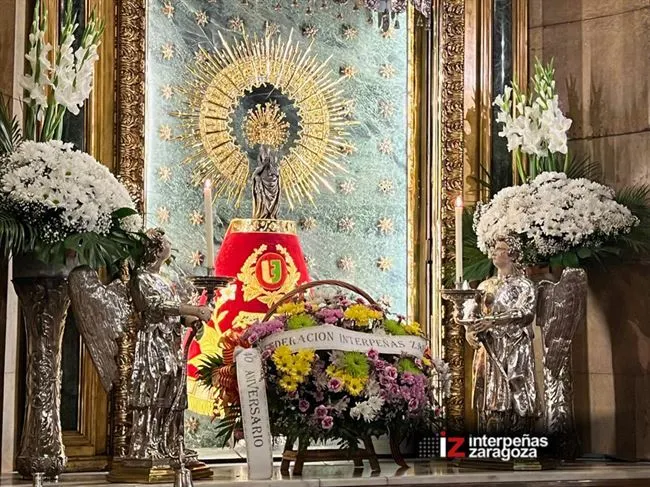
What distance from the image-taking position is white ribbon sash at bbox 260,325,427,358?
251 inches

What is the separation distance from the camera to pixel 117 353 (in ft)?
20.7

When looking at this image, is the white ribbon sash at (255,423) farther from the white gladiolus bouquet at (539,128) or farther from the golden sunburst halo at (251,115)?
the white gladiolus bouquet at (539,128)

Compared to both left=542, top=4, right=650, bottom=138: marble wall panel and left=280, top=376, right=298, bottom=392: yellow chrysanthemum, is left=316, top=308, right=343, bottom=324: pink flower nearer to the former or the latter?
left=280, top=376, right=298, bottom=392: yellow chrysanthemum

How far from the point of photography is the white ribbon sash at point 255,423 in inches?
244

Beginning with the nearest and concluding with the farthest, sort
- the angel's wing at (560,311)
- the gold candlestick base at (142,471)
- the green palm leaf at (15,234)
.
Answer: the green palm leaf at (15,234), the gold candlestick base at (142,471), the angel's wing at (560,311)

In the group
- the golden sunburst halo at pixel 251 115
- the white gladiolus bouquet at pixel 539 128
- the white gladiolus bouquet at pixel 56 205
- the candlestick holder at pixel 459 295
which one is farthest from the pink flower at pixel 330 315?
the white gladiolus bouquet at pixel 539 128

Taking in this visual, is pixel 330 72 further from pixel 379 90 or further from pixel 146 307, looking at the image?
pixel 146 307

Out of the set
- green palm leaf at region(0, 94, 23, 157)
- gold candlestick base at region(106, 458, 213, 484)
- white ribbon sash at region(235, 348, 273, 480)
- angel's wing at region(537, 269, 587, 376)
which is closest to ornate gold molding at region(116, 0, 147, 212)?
green palm leaf at region(0, 94, 23, 157)

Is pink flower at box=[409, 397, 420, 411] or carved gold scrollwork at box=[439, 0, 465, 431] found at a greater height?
carved gold scrollwork at box=[439, 0, 465, 431]

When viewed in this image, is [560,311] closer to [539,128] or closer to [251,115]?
[539,128]

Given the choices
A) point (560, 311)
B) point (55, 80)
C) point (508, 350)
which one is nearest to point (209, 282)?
point (55, 80)

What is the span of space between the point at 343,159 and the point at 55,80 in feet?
6.44

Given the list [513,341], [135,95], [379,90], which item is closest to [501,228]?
[513,341]

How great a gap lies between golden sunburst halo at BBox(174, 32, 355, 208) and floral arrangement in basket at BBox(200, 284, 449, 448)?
1265mm
